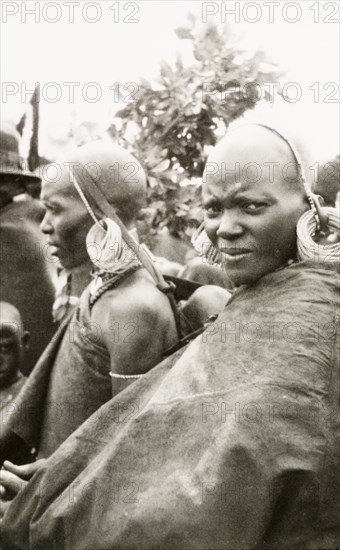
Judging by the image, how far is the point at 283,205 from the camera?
262cm

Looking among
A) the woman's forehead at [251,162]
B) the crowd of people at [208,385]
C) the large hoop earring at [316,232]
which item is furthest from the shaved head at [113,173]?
the large hoop earring at [316,232]

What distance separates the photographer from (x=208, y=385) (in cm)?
245

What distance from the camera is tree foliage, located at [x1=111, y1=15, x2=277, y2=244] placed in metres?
4.61

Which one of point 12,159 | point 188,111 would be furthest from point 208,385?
point 12,159

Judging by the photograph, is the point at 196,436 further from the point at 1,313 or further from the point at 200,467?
the point at 1,313

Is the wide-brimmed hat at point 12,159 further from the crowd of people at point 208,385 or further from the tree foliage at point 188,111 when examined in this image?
the crowd of people at point 208,385

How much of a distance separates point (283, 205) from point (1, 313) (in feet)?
8.77

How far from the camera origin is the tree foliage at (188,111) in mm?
4609

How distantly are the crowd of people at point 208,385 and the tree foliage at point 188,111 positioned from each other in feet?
3.68

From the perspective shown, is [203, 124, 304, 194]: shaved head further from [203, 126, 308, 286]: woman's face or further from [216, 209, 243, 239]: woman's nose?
[216, 209, 243, 239]: woman's nose

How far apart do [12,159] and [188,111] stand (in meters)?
1.59

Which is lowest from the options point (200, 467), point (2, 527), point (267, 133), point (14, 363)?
point (14, 363)

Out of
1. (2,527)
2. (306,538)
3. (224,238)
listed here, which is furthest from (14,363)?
(306,538)

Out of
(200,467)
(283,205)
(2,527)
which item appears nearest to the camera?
(200,467)
